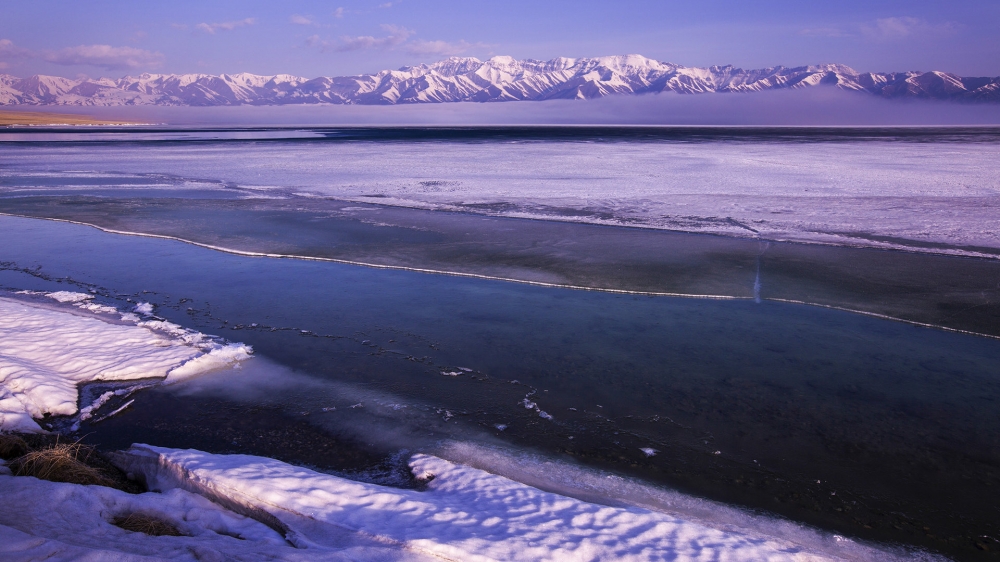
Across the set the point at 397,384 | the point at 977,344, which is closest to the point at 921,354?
the point at 977,344

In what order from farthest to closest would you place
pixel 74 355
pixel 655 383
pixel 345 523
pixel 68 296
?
pixel 68 296
pixel 74 355
pixel 655 383
pixel 345 523

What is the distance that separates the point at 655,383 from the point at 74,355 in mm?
5726

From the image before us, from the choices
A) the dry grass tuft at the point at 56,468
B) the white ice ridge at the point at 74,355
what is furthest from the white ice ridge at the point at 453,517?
the white ice ridge at the point at 74,355

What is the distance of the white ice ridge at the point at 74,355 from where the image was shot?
5.13m

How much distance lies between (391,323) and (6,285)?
5.97 metres

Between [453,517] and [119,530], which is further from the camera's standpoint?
[453,517]

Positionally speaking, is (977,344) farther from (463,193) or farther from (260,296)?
(463,193)

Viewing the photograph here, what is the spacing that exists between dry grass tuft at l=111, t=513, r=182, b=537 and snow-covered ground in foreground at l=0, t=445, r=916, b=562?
0.17 feet

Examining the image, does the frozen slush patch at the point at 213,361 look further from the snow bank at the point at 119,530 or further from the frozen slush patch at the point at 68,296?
the frozen slush patch at the point at 68,296

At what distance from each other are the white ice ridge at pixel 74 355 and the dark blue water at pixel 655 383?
422 mm

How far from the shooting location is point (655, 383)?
576 cm

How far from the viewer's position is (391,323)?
7.29 metres

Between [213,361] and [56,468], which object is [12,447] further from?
[213,361]

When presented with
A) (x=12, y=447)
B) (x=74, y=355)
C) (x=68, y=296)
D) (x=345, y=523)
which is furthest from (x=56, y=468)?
(x=68, y=296)
